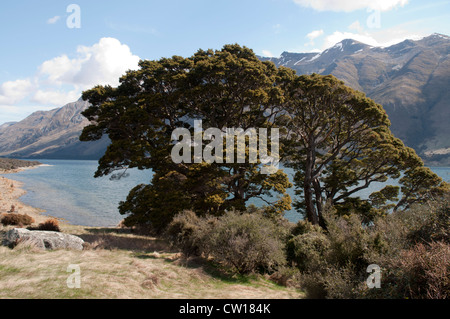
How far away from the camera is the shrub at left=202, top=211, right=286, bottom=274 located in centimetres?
1291

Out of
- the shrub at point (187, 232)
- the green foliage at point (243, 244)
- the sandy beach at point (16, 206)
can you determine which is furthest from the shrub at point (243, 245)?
the sandy beach at point (16, 206)

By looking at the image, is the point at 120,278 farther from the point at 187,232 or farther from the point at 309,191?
the point at 309,191

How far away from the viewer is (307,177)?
87.7ft

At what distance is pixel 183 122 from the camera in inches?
1009

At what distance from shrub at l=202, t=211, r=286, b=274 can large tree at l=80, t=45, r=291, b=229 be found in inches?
213

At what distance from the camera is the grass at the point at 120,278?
27.6 ft

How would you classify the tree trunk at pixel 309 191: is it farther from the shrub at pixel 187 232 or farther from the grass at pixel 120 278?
the grass at pixel 120 278

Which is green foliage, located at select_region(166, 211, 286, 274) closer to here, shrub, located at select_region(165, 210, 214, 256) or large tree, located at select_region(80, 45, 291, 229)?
shrub, located at select_region(165, 210, 214, 256)

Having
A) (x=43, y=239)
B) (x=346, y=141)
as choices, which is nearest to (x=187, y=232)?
(x=43, y=239)

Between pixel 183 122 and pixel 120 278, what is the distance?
17713 millimetres

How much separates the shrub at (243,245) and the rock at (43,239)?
7.01 metres
